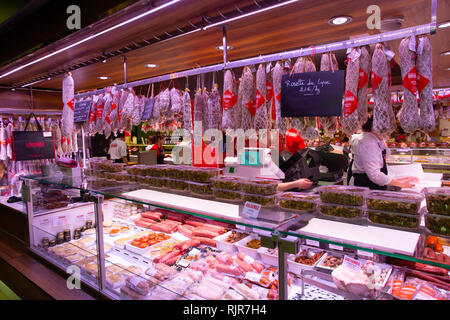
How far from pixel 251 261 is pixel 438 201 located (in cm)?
154

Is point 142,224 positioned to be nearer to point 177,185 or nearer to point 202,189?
point 177,185

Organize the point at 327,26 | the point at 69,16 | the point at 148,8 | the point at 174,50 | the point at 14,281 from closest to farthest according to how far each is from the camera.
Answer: the point at 148,8 < the point at 327,26 < the point at 69,16 < the point at 14,281 < the point at 174,50

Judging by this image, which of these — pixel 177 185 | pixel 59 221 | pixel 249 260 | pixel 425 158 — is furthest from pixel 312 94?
pixel 425 158

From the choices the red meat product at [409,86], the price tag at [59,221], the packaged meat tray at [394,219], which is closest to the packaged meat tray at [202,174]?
the packaged meat tray at [394,219]

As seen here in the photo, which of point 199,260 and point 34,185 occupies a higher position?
point 34,185

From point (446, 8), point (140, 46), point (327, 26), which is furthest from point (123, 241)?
point (446, 8)

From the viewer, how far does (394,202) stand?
143 cm

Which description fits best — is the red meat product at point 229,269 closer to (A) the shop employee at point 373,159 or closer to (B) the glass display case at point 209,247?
(B) the glass display case at point 209,247

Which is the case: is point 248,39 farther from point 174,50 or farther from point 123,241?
point 123,241

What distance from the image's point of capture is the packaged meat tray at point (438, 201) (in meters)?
1.29

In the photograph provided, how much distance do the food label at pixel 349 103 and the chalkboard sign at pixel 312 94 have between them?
5 centimetres

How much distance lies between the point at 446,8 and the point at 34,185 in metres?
4.76

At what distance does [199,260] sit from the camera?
264 centimetres

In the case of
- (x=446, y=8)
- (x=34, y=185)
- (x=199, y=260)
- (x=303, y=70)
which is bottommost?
(x=199, y=260)
